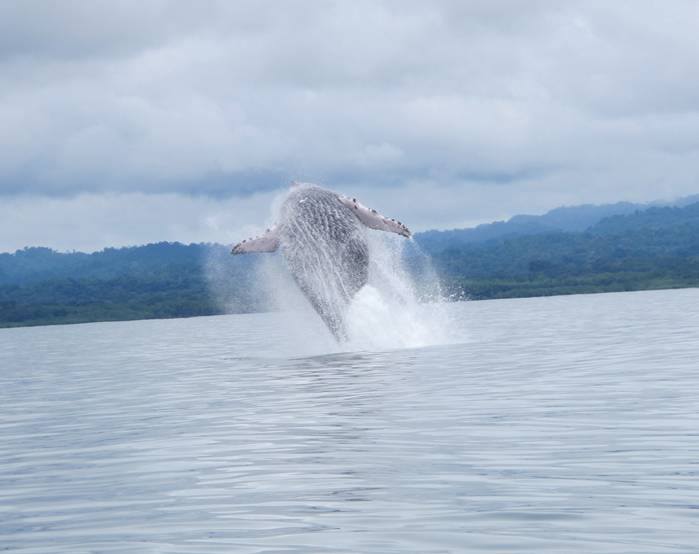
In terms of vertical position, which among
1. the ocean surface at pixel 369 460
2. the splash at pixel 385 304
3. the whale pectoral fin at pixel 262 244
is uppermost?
the whale pectoral fin at pixel 262 244

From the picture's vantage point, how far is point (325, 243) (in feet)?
106

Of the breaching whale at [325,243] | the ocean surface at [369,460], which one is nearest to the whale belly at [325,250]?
the breaching whale at [325,243]

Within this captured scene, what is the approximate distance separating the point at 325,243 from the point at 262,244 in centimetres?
250

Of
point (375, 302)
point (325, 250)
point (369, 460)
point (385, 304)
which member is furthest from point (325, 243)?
point (369, 460)

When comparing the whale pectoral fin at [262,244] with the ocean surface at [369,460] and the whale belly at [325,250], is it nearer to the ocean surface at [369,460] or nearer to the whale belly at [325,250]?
the whale belly at [325,250]

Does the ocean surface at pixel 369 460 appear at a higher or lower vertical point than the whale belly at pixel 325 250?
lower

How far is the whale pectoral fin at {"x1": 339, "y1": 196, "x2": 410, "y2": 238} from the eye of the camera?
33062 mm

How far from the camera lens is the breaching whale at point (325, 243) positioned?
106 feet

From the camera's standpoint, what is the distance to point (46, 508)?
1304cm

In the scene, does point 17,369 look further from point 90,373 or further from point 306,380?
point 306,380

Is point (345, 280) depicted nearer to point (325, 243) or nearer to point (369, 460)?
point (325, 243)

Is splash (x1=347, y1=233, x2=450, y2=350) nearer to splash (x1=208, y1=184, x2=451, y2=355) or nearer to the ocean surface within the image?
splash (x1=208, y1=184, x2=451, y2=355)

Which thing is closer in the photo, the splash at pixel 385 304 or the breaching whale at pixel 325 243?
the breaching whale at pixel 325 243

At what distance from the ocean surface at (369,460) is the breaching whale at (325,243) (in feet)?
7.84
